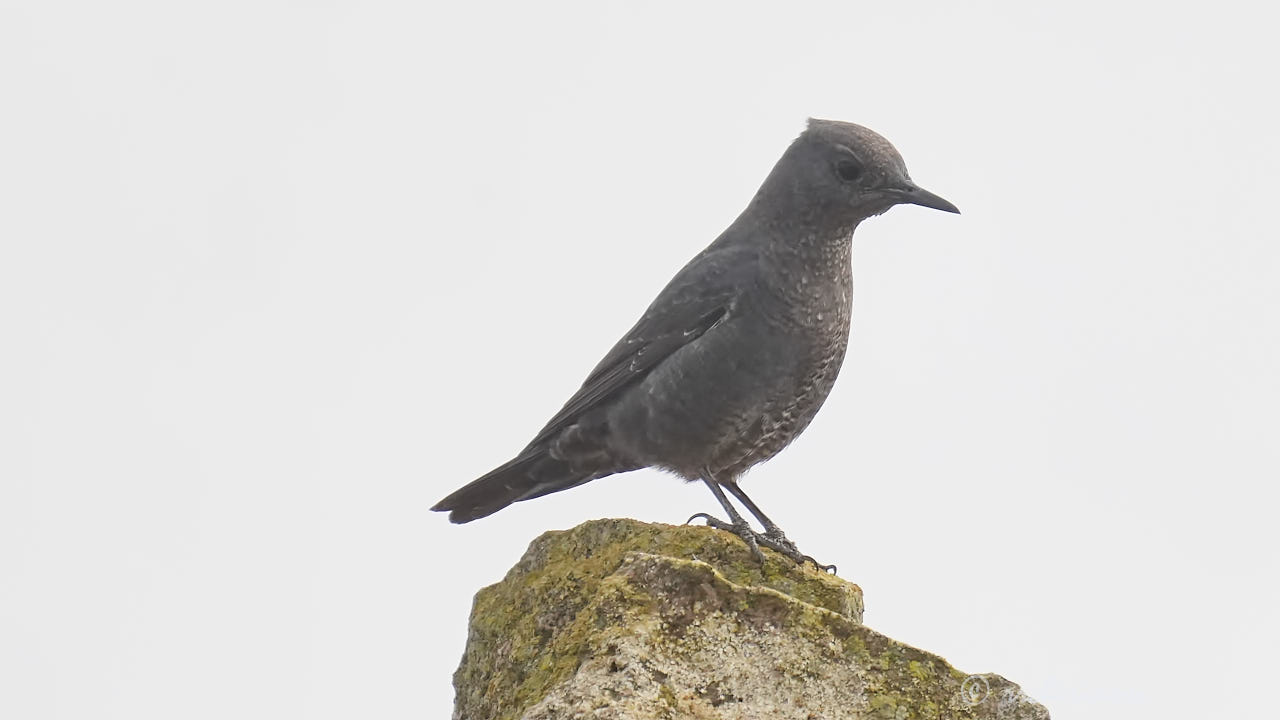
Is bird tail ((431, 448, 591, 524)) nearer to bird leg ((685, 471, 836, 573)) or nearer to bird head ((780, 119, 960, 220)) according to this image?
bird leg ((685, 471, 836, 573))

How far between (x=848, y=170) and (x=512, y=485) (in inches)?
102

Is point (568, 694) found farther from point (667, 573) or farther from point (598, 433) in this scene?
point (598, 433)

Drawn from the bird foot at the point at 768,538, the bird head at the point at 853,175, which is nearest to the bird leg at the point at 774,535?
the bird foot at the point at 768,538

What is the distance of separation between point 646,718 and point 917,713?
88 centimetres

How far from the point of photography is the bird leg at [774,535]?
7004 mm

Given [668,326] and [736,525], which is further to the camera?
[668,326]

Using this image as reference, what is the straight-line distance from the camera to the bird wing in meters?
8.13

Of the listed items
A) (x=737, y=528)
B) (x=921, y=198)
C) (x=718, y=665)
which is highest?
(x=921, y=198)

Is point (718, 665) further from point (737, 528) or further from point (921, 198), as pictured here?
point (921, 198)

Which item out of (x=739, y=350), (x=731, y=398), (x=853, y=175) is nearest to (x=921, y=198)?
(x=853, y=175)

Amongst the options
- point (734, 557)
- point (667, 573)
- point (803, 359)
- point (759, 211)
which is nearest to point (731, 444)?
point (803, 359)

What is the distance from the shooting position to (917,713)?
14.7 feet

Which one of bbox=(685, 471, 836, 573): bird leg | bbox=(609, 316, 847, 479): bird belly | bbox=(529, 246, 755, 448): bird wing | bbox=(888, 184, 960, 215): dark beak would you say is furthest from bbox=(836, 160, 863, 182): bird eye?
bbox=(685, 471, 836, 573): bird leg

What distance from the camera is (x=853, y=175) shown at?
815cm
